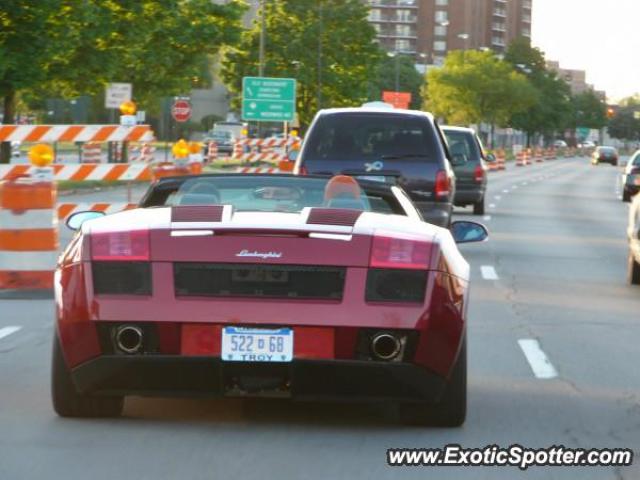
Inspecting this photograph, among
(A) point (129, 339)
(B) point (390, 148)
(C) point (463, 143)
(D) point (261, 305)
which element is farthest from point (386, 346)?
(C) point (463, 143)

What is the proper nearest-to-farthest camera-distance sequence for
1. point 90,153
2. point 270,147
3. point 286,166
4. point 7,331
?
1. point 7,331
2. point 286,166
3. point 270,147
4. point 90,153

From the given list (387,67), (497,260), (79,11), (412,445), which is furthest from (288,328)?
(387,67)

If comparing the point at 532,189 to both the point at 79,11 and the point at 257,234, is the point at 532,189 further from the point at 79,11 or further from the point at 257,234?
the point at 257,234

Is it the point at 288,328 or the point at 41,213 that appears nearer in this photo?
the point at 288,328

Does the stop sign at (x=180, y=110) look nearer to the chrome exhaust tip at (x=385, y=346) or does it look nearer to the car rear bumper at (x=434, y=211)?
the car rear bumper at (x=434, y=211)

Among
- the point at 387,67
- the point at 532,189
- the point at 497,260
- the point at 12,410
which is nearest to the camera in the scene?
the point at 12,410

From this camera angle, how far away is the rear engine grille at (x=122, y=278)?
676 centimetres

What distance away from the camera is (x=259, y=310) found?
21.9ft

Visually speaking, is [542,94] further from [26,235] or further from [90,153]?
[26,235]

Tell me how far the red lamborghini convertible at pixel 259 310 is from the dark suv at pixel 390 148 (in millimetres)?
10660

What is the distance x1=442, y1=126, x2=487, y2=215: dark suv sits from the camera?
99.0ft

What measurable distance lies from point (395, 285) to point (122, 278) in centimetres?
113

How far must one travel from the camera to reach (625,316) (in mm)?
13234

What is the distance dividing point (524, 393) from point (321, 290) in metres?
2.25
